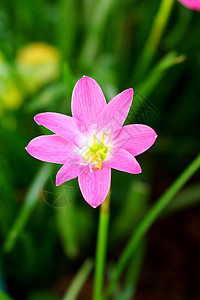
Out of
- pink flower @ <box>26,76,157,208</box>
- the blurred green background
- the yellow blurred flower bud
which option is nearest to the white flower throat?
pink flower @ <box>26,76,157,208</box>

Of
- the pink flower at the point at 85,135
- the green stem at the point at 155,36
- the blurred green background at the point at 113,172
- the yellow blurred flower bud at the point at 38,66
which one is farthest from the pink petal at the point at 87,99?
the yellow blurred flower bud at the point at 38,66

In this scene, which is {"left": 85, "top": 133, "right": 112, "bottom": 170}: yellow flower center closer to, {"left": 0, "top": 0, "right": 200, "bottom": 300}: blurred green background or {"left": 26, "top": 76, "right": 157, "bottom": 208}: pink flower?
{"left": 26, "top": 76, "right": 157, "bottom": 208}: pink flower

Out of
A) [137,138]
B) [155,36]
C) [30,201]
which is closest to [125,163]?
[137,138]

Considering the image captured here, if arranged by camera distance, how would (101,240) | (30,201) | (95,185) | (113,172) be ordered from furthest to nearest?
1. (113,172)
2. (30,201)
3. (101,240)
4. (95,185)

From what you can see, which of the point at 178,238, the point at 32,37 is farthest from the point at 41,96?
the point at 178,238

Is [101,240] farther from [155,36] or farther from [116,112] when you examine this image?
[155,36]

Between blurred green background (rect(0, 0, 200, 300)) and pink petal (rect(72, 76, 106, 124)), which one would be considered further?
blurred green background (rect(0, 0, 200, 300))

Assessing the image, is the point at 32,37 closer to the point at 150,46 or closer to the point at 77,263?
the point at 150,46
